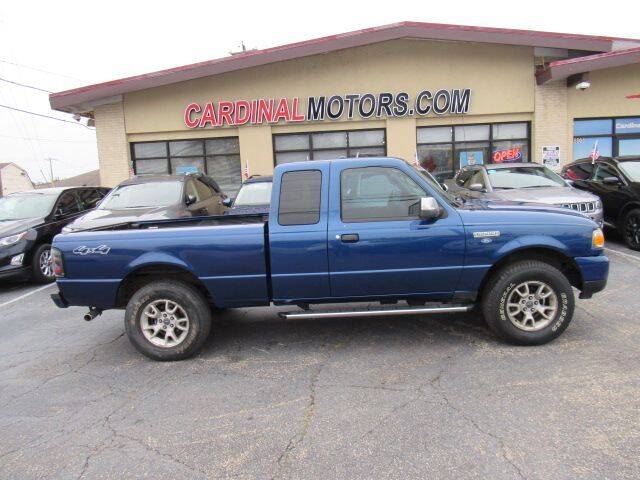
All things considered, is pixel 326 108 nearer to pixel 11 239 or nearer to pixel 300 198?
pixel 11 239

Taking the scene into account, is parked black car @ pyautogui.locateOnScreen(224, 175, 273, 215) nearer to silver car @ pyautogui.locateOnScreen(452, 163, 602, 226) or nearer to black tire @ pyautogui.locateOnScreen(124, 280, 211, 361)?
silver car @ pyautogui.locateOnScreen(452, 163, 602, 226)

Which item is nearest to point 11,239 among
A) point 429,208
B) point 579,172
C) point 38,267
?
point 38,267

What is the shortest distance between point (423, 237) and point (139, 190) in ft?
20.1

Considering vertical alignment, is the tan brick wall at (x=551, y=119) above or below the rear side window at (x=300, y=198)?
above

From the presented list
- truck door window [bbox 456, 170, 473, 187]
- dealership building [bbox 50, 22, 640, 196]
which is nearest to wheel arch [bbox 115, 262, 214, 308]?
truck door window [bbox 456, 170, 473, 187]

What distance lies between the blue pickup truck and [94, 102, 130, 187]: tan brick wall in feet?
35.6

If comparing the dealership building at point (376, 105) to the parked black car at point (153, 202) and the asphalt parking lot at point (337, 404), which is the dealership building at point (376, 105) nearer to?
the parked black car at point (153, 202)

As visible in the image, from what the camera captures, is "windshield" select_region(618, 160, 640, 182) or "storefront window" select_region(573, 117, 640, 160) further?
"storefront window" select_region(573, 117, 640, 160)

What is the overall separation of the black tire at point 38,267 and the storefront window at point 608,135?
1407 cm

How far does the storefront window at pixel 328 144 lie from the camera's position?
559 inches

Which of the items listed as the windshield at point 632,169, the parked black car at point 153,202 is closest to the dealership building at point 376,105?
the windshield at point 632,169

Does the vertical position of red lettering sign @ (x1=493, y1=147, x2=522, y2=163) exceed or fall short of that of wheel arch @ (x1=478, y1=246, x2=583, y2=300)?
it exceeds it

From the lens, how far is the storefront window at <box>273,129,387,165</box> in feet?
46.6

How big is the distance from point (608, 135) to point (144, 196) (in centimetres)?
1325
